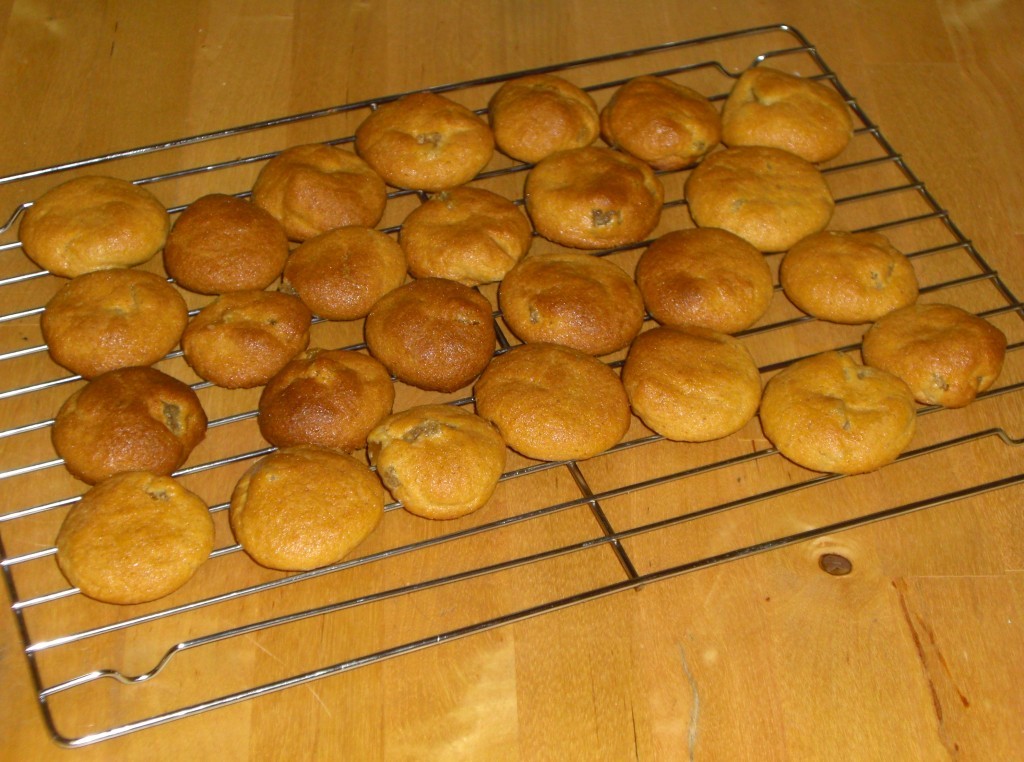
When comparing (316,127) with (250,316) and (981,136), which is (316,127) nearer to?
(250,316)

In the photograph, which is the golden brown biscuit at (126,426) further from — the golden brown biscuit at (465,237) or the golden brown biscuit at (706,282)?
the golden brown biscuit at (706,282)

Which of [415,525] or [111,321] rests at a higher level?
[111,321]

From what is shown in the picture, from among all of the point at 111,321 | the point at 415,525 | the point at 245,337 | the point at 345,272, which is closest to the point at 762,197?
the point at 345,272

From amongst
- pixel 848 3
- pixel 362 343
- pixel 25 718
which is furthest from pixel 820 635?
pixel 848 3

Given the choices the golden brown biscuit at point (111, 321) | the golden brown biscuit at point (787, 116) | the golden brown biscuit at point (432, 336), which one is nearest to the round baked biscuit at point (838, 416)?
the golden brown biscuit at point (432, 336)

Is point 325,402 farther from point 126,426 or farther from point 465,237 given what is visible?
point 465,237

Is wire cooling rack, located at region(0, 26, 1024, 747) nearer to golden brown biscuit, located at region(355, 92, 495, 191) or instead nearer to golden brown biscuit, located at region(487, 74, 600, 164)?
golden brown biscuit, located at region(355, 92, 495, 191)
